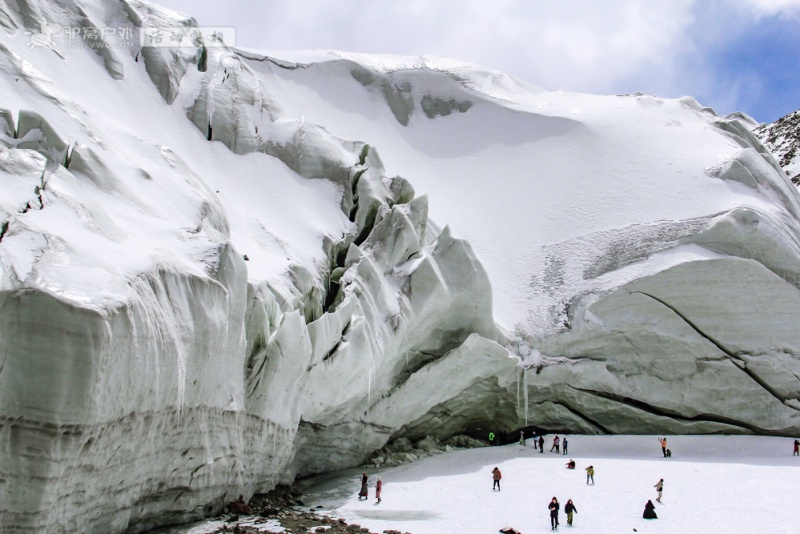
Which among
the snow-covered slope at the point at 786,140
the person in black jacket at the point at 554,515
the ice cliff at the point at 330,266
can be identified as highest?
the snow-covered slope at the point at 786,140

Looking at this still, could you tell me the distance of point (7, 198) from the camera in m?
11.5

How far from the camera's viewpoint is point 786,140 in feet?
192

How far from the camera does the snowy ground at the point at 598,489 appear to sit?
15.2 m

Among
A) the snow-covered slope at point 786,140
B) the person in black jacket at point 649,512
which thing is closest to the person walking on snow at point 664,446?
the person in black jacket at point 649,512

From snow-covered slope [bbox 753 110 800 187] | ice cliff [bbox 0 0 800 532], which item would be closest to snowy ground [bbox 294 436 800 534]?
ice cliff [bbox 0 0 800 532]

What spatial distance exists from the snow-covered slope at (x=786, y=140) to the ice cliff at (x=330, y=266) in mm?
23926

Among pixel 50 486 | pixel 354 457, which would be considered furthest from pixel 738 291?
pixel 50 486

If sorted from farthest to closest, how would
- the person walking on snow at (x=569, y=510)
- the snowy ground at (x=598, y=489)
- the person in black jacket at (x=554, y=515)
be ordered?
1. the snowy ground at (x=598, y=489)
2. the person walking on snow at (x=569, y=510)
3. the person in black jacket at (x=554, y=515)

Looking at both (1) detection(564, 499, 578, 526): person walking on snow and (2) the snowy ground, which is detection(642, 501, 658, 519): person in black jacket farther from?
(1) detection(564, 499, 578, 526): person walking on snow

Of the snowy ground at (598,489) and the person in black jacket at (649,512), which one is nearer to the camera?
the snowy ground at (598,489)

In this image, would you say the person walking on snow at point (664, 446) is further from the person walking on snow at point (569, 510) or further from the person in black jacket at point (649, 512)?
the person walking on snow at point (569, 510)

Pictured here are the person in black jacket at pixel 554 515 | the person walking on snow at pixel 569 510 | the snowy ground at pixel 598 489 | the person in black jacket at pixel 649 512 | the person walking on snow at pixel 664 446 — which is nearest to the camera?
the person in black jacket at pixel 554 515

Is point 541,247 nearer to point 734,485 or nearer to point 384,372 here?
point 384,372

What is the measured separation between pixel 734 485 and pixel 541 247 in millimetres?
11810
